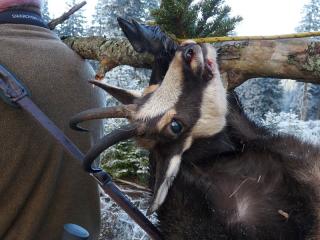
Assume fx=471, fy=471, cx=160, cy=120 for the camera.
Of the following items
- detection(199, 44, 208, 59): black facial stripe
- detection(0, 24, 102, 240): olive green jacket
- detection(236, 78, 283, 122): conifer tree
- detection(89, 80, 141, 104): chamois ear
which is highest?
detection(199, 44, 208, 59): black facial stripe

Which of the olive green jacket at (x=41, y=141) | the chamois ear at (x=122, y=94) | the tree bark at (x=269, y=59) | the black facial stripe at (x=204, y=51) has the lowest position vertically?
the olive green jacket at (x=41, y=141)

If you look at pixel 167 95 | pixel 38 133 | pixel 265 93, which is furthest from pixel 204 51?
pixel 265 93

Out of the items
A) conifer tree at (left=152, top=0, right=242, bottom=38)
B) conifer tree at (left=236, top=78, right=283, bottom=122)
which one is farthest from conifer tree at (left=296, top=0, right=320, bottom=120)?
conifer tree at (left=152, top=0, right=242, bottom=38)

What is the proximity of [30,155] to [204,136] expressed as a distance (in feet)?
2.43

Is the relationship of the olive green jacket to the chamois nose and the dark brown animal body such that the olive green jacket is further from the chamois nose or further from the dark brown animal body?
the chamois nose

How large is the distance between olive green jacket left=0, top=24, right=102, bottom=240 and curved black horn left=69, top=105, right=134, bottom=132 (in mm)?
412

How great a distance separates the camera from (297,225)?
151cm

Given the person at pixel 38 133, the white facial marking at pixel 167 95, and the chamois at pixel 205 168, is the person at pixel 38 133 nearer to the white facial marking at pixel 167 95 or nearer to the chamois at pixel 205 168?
the chamois at pixel 205 168

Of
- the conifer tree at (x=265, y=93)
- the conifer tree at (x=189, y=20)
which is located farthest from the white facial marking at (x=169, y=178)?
the conifer tree at (x=265, y=93)

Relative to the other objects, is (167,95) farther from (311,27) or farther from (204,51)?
(311,27)

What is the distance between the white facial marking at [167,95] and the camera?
1.59m

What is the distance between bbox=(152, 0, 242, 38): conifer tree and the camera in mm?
1875

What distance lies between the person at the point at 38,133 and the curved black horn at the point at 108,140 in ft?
→ 1.53

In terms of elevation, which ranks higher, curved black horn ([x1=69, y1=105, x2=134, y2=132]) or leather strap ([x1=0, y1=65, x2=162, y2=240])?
curved black horn ([x1=69, y1=105, x2=134, y2=132])
